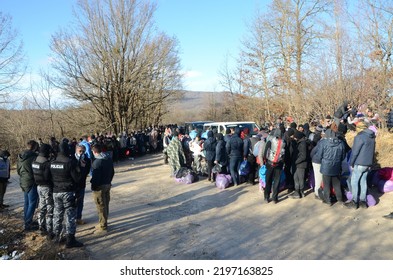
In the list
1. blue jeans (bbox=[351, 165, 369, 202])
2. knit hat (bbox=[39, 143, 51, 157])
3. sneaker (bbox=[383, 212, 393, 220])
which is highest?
knit hat (bbox=[39, 143, 51, 157])

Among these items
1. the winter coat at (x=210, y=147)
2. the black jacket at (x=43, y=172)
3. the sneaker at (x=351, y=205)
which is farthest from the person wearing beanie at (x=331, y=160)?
the black jacket at (x=43, y=172)

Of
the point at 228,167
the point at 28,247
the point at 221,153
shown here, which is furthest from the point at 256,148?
the point at 28,247

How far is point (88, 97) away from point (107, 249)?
18.1 meters

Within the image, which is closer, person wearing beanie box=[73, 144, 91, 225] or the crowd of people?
the crowd of people

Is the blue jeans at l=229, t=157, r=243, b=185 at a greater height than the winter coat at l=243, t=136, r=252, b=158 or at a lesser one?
lesser

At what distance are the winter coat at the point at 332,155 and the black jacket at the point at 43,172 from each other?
529 cm

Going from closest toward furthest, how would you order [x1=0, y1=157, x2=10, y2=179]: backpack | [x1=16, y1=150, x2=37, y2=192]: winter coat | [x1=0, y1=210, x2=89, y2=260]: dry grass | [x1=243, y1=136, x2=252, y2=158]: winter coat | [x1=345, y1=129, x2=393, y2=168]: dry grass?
1. [x1=0, y1=210, x2=89, y2=260]: dry grass
2. [x1=16, y1=150, x2=37, y2=192]: winter coat
3. [x1=0, y1=157, x2=10, y2=179]: backpack
4. [x1=345, y1=129, x2=393, y2=168]: dry grass
5. [x1=243, y1=136, x2=252, y2=158]: winter coat

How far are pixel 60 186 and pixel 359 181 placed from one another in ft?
18.7

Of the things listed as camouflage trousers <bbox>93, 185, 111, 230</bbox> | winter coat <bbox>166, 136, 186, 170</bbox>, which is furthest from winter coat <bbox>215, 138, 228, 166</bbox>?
camouflage trousers <bbox>93, 185, 111, 230</bbox>

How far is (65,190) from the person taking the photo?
5430 millimetres

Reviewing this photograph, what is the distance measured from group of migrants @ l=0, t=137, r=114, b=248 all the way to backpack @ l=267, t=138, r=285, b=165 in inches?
136

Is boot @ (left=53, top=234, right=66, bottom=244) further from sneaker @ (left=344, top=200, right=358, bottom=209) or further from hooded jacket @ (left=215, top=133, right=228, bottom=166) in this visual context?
sneaker @ (left=344, top=200, right=358, bottom=209)

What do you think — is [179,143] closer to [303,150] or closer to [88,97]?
[303,150]

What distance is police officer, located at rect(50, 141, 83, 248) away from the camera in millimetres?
5418
